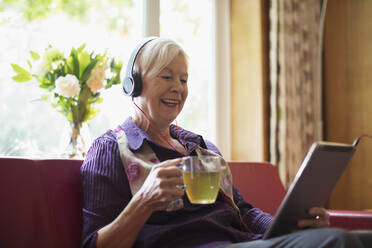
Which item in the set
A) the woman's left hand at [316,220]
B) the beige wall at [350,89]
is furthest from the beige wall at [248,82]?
the woman's left hand at [316,220]

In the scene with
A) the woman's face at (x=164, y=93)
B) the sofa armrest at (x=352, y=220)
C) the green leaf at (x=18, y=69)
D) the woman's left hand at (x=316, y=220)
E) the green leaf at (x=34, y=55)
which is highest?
the green leaf at (x=34, y=55)

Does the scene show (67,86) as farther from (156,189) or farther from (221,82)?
(221,82)

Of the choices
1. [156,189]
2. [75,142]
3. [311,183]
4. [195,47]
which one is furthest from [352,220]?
[195,47]

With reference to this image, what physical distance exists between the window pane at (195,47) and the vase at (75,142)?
913 mm

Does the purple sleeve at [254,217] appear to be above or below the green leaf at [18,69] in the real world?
below

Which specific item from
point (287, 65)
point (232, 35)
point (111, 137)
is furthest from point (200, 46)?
point (111, 137)

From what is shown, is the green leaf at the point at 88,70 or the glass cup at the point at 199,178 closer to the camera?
the glass cup at the point at 199,178

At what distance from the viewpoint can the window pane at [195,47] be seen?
2678 millimetres

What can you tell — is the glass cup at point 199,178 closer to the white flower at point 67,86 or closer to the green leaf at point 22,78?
the white flower at point 67,86

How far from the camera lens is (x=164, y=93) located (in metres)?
1.54

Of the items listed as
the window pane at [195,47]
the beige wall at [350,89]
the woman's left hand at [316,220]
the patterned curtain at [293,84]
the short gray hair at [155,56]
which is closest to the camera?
the woman's left hand at [316,220]

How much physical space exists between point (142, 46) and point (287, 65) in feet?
5.02

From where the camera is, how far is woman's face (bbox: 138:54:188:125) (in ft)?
5.03

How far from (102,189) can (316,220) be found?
2.12ft
